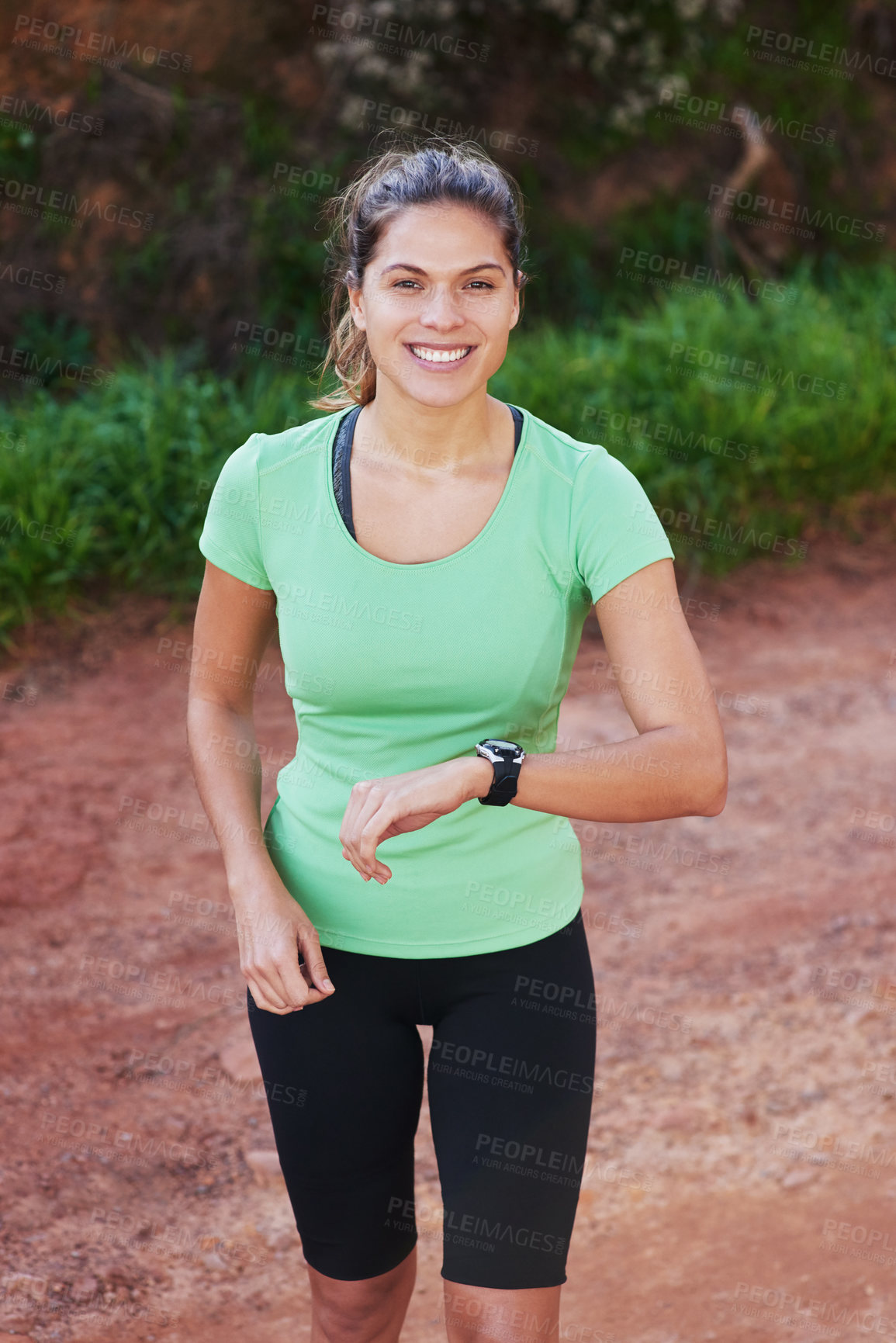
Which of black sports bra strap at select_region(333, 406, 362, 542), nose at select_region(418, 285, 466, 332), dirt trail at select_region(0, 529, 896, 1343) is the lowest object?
dirt trail at select_region(0, 529, 896, 1343)

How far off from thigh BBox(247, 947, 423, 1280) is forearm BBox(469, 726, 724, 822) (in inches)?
13.4

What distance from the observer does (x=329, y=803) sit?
1.71 meters

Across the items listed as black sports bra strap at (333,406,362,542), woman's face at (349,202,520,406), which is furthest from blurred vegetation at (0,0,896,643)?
woman's face at (349,202,520,406)

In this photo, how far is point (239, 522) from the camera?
5.73 feet

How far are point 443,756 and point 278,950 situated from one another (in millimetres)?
310

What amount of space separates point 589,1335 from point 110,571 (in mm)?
3472

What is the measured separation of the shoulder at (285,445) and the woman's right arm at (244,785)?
0.53ft

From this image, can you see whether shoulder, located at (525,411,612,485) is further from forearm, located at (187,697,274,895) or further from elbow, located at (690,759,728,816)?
forearm, located at (187,697,274,895)

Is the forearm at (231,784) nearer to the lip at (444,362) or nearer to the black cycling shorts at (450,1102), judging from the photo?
the black cycling shorts at (450,1102)

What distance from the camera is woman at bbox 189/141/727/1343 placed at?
163 cm

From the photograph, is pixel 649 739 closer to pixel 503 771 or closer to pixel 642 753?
pixel 642 753

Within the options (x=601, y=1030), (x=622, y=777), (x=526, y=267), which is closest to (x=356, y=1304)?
(x=622, y=777)

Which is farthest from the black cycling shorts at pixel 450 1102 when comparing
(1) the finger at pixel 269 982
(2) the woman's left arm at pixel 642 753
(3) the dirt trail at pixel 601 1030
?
(3) the dirt trail at pixel 601 1030

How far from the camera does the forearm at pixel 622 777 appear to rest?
157 centimetres
